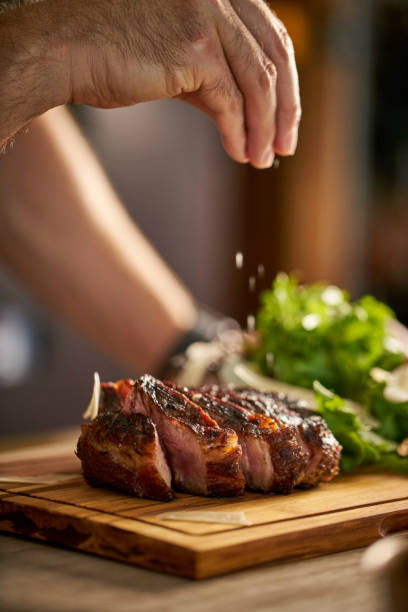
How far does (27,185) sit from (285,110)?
2.09 m

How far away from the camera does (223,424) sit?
2006mm

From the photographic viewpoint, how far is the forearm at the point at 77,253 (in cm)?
395

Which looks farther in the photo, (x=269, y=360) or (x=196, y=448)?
(x=269, y=360)

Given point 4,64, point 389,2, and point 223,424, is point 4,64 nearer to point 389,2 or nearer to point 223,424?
point 223,424

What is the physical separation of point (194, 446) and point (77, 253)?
2293mm

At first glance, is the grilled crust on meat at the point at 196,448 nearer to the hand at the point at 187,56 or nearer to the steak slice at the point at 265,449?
the steak slice at the point at 265,449

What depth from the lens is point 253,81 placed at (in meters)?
2.11

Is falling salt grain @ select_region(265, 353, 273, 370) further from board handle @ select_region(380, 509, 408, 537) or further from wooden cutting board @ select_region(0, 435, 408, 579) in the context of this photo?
board handle @ select_region(380, 509, 408, 537)

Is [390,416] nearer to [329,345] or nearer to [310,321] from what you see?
[329,345]

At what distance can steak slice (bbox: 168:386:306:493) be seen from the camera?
197 centimetres

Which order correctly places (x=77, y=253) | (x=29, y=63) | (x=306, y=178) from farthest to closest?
(x=306, y=178), (x=77, y=253), (x=29, y=63)

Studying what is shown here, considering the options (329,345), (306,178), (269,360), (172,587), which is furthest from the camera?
(306,178)

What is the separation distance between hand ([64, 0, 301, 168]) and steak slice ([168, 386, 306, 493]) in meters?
0.83

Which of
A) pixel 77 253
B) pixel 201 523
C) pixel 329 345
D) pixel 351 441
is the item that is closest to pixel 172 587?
pixel 201 523
